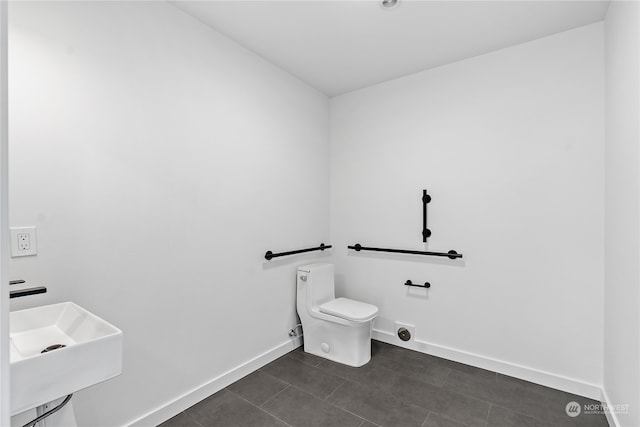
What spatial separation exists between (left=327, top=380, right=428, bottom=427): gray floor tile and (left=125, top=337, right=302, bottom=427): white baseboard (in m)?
0.65

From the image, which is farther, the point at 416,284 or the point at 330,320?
the point at 416,284

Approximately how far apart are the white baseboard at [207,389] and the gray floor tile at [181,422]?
0.02 metres

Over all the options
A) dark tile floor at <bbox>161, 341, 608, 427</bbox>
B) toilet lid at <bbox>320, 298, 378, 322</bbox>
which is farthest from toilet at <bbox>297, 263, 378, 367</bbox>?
dark tile floor at <bbox>161, 341, 608, 427</bbox>

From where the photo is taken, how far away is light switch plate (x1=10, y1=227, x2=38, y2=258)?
48.8 inches

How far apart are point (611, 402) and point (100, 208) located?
2.99 metres

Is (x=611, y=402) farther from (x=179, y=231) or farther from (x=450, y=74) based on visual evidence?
(x=179, y=231)

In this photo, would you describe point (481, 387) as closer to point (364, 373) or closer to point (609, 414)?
point (609, 414)

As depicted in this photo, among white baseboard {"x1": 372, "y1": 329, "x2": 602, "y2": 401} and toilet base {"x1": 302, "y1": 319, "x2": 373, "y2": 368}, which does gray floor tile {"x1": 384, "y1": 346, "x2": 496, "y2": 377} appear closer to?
white baseboard {"x1": 372, "y1": 329, "x2": 602, "y2": 401}

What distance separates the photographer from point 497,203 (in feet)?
7.48

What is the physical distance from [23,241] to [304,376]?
184 cm

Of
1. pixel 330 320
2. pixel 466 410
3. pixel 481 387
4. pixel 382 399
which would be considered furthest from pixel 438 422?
pixel 330 320

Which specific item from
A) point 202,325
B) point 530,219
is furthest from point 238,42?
point 530,219

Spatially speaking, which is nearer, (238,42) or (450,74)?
(238,42)

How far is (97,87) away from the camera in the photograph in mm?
1500
